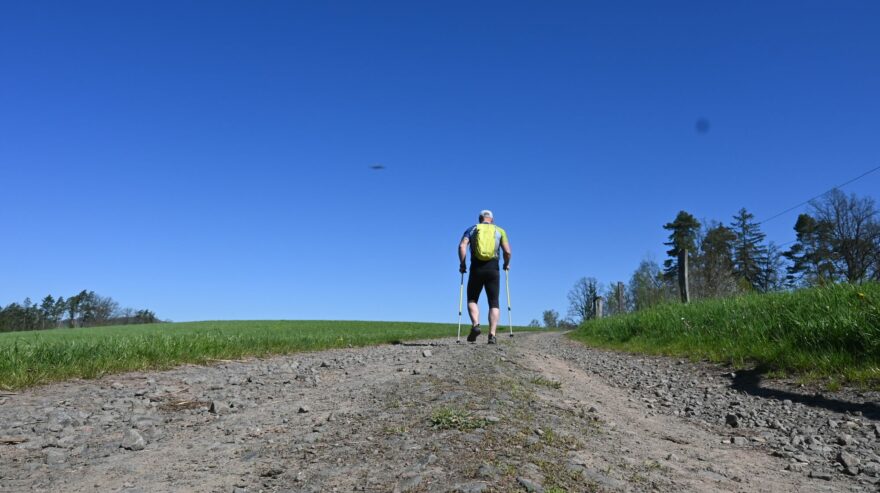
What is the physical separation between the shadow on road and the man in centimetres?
468

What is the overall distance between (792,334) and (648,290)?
74.4ft

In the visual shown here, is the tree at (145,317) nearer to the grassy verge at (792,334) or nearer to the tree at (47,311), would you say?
the tree at (47,311)

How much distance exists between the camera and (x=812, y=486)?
2859 mm

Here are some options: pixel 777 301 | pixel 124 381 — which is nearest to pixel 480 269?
pixel 777 301

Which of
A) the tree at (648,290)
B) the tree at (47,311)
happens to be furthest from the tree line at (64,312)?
the tree at (648,290)

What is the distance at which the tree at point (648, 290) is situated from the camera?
22109mm

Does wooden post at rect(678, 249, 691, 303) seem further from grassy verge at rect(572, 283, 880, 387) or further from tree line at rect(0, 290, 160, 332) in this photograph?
tree line at rect(0, 290, 160, 332)

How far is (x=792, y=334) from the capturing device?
281 inches

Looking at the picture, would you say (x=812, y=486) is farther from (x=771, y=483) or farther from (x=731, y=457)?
(x=731, y=457)

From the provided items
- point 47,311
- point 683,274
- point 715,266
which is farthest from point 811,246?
point 47,311

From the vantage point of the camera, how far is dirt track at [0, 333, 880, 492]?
2463mm

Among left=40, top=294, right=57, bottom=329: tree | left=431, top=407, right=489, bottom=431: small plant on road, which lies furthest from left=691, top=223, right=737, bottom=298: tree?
left=40, top=294, right=57, bottom=329: tree

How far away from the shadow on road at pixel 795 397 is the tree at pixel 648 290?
464 inches

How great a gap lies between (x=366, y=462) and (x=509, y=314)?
34.5ft
